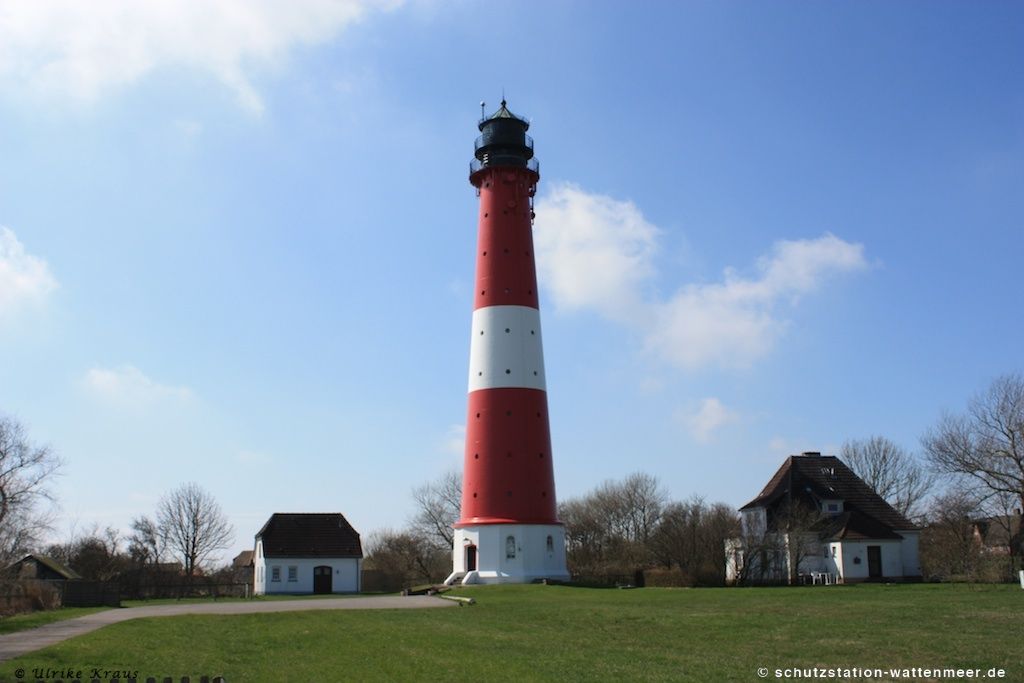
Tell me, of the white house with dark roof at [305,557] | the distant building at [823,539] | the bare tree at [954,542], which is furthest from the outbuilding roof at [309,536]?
the bare tree at [954,542]

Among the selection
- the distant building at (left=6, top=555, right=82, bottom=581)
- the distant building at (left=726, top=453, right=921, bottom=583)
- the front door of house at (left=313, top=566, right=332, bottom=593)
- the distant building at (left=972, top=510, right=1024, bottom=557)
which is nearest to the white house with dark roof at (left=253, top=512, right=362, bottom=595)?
the front door of house at (left=313, top=566, right=332, bottom=593)

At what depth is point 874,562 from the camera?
46.9m

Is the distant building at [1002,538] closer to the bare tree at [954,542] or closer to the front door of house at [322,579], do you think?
the bare tree at [954,542]

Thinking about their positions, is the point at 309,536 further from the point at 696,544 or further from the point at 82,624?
the point at 82,624

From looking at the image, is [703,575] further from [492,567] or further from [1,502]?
[1,502]

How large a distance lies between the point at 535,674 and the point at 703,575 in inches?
1209

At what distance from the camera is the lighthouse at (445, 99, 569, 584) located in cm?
4416

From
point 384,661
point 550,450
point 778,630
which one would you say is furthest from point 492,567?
point 384,661

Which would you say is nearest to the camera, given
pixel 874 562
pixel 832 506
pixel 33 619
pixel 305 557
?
pixel 33 619

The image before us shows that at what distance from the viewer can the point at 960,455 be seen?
4153 centimetres

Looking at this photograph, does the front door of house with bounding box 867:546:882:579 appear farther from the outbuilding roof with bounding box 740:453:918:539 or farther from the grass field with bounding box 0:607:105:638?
the grass field with bounding box 0:607:105:638

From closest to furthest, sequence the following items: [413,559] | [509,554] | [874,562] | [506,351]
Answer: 1. [509,554]
2. [506,351]
3. [874,562]
4. [413,559]

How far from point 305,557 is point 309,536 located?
1667mm

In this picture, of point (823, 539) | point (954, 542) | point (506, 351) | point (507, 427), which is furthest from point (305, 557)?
point (954, 542)
